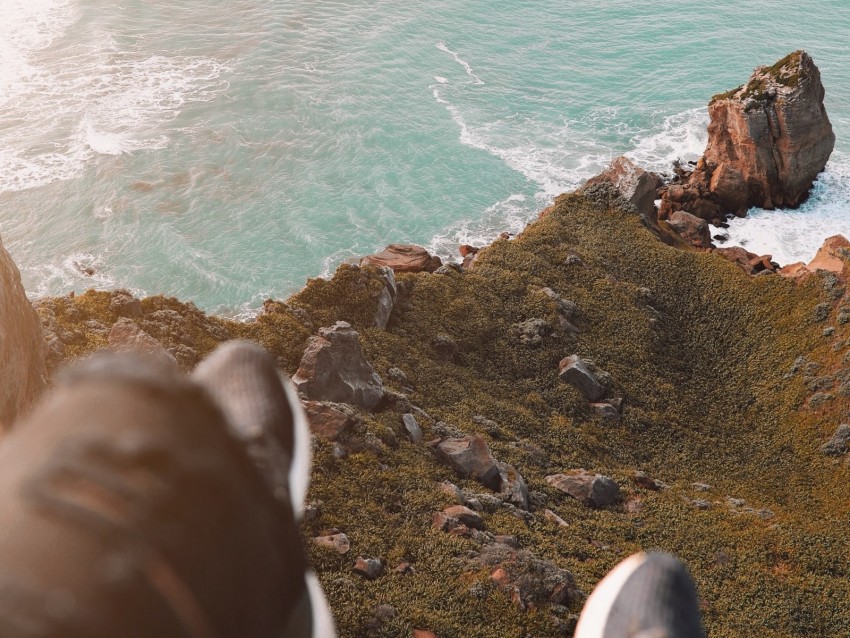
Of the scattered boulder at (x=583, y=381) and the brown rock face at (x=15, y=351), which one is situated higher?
the brown rock face at (x=15, y=351)

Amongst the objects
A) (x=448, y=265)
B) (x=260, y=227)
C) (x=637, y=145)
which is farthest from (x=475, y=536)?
(x=637, y=145)

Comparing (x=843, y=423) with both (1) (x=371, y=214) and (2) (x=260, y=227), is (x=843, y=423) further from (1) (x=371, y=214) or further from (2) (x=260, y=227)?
(2) (x=260, y=227)

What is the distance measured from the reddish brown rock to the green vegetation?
3207mm

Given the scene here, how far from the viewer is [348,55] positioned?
6028 cm

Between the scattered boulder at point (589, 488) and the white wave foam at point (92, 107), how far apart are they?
37974mm

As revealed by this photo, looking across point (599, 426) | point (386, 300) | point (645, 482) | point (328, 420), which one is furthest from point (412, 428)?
point (599, 426)

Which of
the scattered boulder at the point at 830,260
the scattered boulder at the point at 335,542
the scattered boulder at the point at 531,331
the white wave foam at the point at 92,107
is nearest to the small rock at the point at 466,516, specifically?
the scattered boulder at the point at 335,542

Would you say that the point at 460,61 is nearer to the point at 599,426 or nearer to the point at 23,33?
the point at 23,33

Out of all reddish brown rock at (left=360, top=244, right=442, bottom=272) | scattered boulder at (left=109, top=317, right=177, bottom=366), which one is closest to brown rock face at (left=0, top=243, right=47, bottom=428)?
scattered boulder at (left=109, top=317, right=177, bottom=366)

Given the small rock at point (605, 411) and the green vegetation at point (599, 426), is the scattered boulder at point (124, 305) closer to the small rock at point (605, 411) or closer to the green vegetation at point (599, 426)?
the green vegetation at point (599, 426)

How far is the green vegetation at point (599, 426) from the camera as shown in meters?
13.2

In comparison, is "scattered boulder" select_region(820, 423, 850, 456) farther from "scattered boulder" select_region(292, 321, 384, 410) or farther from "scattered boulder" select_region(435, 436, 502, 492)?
"scattered boulder" select_region(292, 321, 384, 410)

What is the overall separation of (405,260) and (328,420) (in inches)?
719

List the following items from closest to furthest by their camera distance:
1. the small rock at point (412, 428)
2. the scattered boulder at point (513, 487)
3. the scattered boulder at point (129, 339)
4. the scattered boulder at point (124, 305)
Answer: the scattered boulder at point (129, 339) < the scattered boulder at point (513, 487) < the scattered boulder at point (124, 305) < the small rock at point (412, 428)
